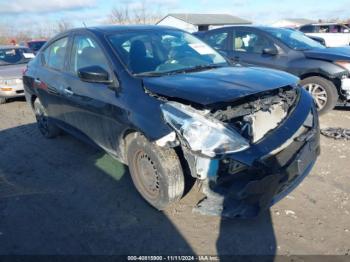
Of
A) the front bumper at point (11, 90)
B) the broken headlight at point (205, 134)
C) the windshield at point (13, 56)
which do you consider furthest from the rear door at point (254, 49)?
the windshield at point (13, 56)

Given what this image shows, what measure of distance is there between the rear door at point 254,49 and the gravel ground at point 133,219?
8.82 ft

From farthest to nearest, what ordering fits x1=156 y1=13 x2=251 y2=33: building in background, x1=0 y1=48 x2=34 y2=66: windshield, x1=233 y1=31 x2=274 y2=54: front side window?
x1=156 y1=13 x2=251 y2=33: building in background
x1=0 y1=48 x2=34 y2=66: windshield
x1=233 y1=31 x2=274 y2=54: front side window

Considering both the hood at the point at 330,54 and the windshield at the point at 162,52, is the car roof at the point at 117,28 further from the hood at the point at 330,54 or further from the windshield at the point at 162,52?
the hood at the point at 330,54

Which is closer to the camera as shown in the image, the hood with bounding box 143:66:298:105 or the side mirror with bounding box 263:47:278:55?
the hood with bounding box 143:66:298:105

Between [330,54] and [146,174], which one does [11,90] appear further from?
[330,54]

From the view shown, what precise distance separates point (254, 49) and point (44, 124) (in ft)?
14.5

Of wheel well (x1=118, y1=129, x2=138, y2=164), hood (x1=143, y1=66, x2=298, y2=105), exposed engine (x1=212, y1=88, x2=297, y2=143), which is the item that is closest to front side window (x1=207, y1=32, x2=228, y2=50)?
hood (x1=143, y1=66, x2=298, y2=105)

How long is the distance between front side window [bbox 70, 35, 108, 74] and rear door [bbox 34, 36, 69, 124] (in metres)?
0.26

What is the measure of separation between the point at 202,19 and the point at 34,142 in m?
43.3

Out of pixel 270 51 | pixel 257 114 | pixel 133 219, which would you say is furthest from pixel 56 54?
pixel 270 51

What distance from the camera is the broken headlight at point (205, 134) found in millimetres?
2652

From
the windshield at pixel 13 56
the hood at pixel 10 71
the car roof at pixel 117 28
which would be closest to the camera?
the car roof at pixel 117 28

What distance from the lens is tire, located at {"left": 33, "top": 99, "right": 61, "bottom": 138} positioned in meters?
5.50

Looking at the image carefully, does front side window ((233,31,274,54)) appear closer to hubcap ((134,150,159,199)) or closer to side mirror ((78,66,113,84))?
side mirror ((78,66,113,84))
